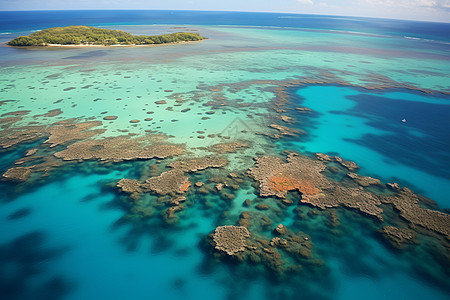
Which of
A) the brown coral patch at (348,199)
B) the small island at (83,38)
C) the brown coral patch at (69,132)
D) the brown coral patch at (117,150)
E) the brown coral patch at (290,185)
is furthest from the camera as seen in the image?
the small island at (83,38)

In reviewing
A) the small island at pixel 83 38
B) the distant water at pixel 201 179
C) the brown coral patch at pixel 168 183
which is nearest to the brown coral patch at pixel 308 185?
the distant water at pixel 201 179

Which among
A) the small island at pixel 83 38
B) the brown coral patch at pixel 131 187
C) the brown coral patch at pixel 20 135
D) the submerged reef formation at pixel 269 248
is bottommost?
the submerged reef formation at pixel 269 248

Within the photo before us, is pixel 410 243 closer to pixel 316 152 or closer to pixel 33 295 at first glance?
pixel 316 152

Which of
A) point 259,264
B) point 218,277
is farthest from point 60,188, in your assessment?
point 259,264

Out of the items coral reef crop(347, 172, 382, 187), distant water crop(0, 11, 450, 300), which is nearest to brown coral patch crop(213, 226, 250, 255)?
distant water crop(0, 11, 450, 300)

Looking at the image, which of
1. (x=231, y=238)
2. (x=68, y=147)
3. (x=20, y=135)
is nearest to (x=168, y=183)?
(x=231, y=238)

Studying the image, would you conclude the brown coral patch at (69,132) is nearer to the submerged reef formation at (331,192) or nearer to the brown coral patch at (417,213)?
the submerged reef formation at (331,192)

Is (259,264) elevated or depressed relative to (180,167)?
depressed

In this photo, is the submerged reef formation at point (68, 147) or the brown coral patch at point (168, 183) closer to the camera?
the brown coral patch at point (168, 183)
